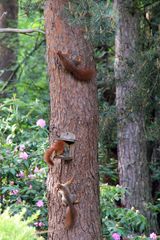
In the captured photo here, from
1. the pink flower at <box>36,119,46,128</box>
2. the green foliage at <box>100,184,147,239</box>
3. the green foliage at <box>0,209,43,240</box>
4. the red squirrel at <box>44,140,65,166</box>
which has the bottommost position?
the green foliage at <box>100,184,147,239</box>

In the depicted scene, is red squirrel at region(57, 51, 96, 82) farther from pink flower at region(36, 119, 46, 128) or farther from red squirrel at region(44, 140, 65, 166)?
pink flower at region(36, 119, 46, 128)

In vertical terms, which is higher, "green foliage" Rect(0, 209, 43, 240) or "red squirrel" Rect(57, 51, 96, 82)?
"red squirrel" Rect(57, 51, 96, 82)

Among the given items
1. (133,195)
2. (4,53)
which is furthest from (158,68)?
(4,53)

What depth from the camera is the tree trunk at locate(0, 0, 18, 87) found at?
34.6 feet

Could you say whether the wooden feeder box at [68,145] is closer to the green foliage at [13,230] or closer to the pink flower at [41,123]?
the green foliage at [13,230]

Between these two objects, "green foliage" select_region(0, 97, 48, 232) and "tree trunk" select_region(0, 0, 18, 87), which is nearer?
"green foliage" select_region(0, 97, 48, 232)

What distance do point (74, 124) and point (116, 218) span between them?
5.55ft

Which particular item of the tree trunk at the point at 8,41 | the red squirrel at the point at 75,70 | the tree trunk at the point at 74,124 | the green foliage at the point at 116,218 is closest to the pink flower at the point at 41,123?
the green foliage at the point at 116,218

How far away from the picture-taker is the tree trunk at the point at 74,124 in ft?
15.8

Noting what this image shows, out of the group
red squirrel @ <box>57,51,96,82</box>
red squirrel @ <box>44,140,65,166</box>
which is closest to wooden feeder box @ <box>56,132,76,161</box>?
red squirrel @ <box>44,140,65,166</box>

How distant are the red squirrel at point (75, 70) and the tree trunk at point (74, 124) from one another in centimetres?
3

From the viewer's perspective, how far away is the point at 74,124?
15.8 feet

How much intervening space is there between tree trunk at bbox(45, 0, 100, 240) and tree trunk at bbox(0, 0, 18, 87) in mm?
5510

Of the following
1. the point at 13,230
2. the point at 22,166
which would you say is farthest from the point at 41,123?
the point at 13,230
